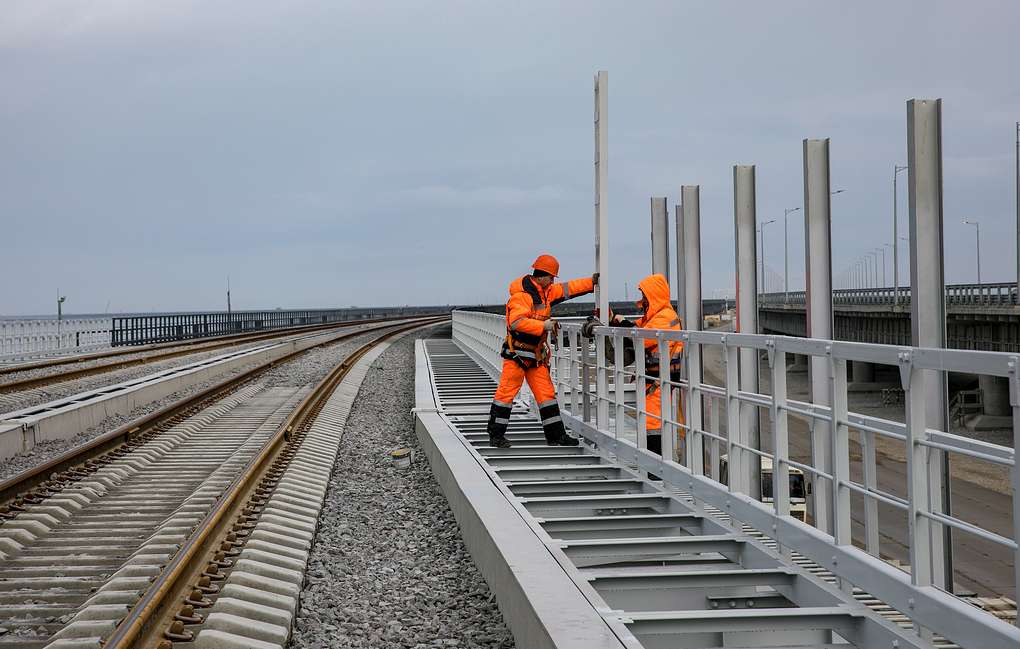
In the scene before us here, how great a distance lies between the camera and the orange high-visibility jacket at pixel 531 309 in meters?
10.8

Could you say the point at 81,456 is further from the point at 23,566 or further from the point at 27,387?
the point at 27,387

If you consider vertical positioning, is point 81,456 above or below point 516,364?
below

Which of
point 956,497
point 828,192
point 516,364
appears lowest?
point 956,497

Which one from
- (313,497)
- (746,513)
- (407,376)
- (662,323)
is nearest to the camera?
(746,513)

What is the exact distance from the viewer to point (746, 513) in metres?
6.80

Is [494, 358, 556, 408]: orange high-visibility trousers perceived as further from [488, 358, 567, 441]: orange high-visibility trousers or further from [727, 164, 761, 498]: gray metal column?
[727, 164, 761, 498]: gray metal column

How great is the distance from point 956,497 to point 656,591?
2913 cm

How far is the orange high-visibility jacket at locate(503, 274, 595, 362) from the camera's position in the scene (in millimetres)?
10766

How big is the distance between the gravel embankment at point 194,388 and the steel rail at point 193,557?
285 cm

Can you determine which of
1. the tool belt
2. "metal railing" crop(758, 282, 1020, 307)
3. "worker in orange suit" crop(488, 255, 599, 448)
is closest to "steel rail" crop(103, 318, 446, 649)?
"worker in orange suit" crop(488, 255, 599, 448)

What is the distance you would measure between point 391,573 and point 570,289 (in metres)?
4.33

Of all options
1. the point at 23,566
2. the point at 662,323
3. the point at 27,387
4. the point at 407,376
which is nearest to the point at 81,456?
the point at 23,566

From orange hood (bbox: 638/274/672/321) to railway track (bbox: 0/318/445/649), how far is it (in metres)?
3.86

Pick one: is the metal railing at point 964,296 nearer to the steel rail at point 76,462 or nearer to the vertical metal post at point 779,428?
the steel rail at point 76,462
